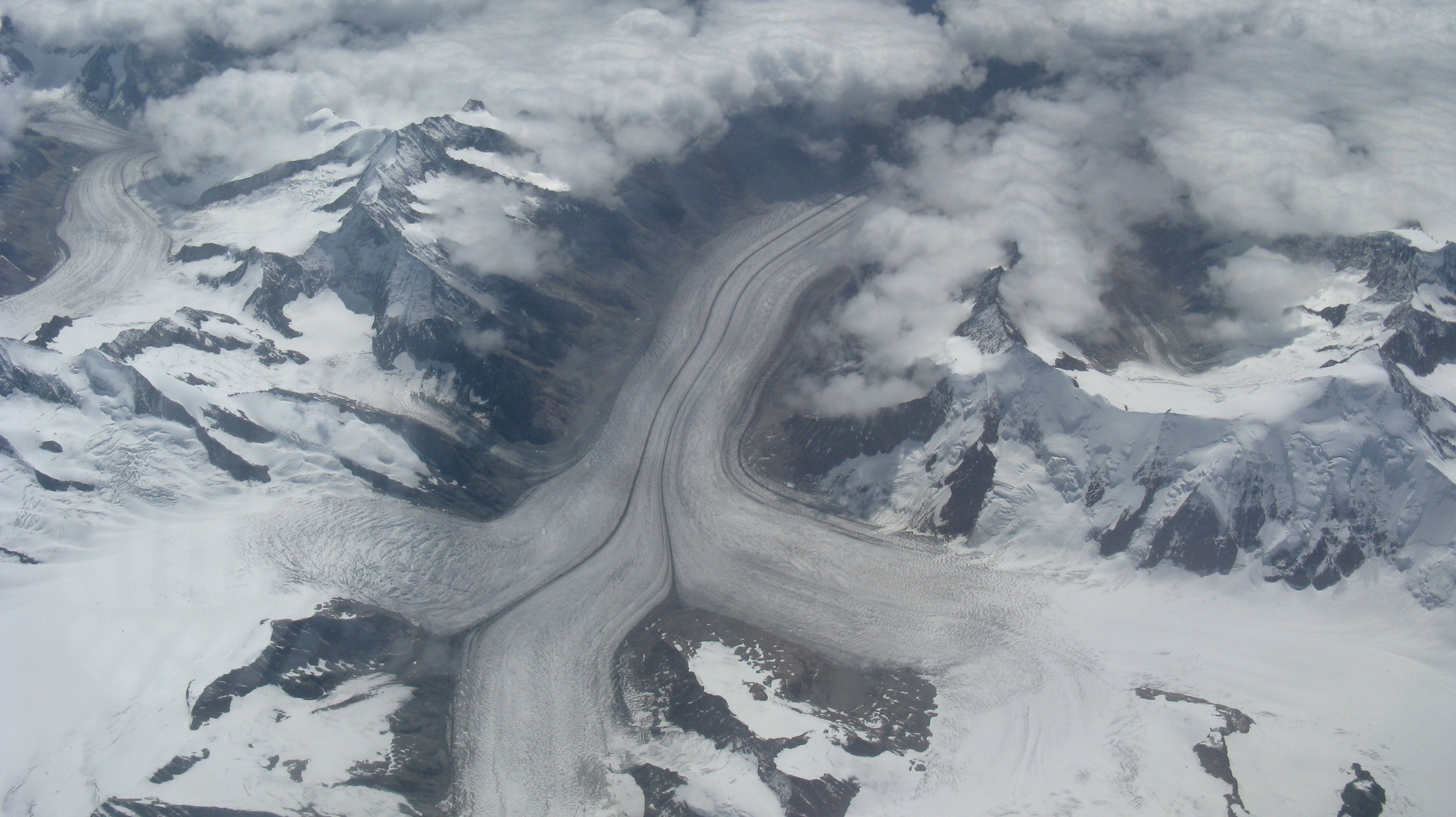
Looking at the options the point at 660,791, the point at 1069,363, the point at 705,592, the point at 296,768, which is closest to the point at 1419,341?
the point at 1069,363

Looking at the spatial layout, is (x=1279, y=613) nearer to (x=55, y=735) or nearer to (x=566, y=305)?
(x=566, y=305)

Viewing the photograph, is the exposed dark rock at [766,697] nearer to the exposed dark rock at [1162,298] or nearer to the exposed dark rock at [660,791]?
the exposed dark rock at [660,791]

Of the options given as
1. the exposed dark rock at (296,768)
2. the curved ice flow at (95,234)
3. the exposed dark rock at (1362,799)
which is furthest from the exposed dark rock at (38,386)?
the exposed dark rock at (1362,799)

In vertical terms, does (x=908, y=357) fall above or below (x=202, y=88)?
below

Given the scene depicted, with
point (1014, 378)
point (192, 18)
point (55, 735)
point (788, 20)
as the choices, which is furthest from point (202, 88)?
point (1014, 378)

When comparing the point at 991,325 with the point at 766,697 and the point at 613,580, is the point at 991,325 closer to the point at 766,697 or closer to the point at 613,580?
the point at 766,697

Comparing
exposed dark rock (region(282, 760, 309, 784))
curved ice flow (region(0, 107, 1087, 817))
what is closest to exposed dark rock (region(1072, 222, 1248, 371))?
curved ice flow (region(0, 107, 1087, 817))
